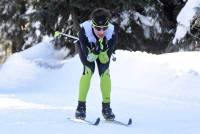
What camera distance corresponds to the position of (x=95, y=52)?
352 inches

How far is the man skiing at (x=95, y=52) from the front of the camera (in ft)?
29.4

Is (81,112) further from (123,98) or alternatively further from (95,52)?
(123,98)

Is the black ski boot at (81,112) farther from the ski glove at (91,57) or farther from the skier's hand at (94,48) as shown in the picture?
the skier's hand at (94,48)

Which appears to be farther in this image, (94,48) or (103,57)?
(103,57)

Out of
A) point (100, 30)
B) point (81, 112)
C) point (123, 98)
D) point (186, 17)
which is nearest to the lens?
point (100, 30)

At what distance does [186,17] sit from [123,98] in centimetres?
434

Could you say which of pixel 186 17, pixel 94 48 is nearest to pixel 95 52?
pixel 94 48

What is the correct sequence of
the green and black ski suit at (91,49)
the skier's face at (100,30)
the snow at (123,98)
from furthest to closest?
the green and black ski suit at (91,49), the skier's face at (100,30), the snow at (123,98)

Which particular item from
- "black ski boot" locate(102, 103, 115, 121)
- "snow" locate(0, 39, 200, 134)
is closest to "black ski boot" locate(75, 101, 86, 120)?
"snow" locate(0, 39, 200, 134)

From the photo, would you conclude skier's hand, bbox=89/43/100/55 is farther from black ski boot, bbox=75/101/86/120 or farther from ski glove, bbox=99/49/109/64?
black ski boot, bbox=75/101/86/120

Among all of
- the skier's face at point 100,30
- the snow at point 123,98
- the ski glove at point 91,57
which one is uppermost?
the skier's face at point 100,30

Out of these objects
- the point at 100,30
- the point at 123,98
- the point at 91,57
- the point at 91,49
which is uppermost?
the point at 100,30

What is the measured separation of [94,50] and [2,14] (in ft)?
48.6

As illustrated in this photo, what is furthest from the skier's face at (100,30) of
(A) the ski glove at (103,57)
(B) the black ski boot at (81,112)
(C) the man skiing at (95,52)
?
(B) the black ski boot at (81,112)
